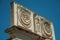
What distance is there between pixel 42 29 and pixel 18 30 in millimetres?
1508

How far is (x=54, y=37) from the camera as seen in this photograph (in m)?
8.03

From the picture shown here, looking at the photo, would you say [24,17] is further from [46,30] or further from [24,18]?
[46,30]

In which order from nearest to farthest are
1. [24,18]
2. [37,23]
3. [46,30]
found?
[24,18]
[37,23]
[46,30]

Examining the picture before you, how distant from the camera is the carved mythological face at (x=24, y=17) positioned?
21.9 feet

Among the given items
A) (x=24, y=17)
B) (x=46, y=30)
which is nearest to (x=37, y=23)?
(x=46, y=30)

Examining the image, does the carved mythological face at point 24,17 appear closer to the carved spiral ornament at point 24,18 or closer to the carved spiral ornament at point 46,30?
the carved spiral ornament at point 24,18

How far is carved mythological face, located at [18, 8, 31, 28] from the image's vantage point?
6660 millimetres

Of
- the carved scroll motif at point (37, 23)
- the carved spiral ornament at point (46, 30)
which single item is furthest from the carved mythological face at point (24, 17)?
the carved spiral ornament at point (46, 30)

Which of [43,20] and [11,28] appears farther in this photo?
[43,20]

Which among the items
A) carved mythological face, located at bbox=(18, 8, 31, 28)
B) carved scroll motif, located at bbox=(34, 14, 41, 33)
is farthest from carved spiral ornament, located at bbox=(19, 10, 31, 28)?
carved scroll motif, located at bbox=(34, 14, 41, 33)

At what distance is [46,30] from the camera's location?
7785 millimetres

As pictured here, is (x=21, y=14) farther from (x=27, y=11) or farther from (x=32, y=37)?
(x=32, y=37)

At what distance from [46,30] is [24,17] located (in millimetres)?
1391

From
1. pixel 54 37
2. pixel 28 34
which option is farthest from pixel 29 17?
pixel 54 37
